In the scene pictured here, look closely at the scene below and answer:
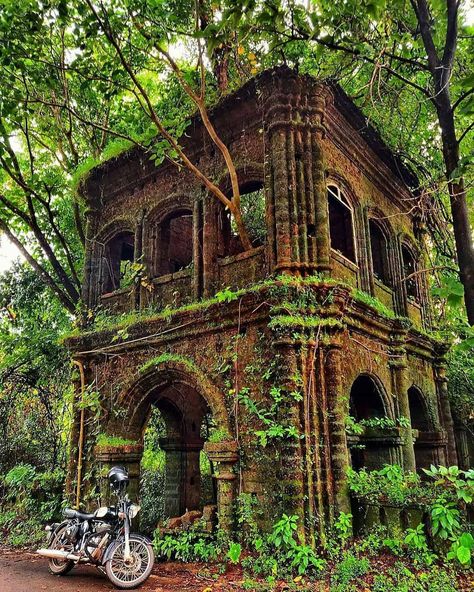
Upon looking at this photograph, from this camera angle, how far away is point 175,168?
10.2 metres

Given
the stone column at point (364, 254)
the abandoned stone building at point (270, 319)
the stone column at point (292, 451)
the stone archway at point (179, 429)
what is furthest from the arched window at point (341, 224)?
the stone archway at point (179, 429)

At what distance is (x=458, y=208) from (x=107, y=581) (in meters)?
6.92

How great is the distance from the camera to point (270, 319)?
7.50m

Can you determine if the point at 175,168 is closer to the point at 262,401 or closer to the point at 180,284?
the point at 180,284

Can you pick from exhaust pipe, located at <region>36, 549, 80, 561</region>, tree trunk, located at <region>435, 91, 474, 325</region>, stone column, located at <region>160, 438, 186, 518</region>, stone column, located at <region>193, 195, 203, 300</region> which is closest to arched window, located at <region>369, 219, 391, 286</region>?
stone column, located at <region>193, 195, 203, 300</region>

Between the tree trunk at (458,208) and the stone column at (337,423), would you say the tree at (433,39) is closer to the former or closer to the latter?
the tree trunk at (458,208)

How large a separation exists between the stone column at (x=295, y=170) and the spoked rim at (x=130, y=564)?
4.66 m

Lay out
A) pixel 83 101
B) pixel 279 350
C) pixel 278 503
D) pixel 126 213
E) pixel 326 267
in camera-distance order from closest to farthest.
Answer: pixel 278 503 < pixel 279 350 < pixel 326 267 < pixel 126 213 < pixel 83 101

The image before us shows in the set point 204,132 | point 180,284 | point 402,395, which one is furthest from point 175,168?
point 402,395

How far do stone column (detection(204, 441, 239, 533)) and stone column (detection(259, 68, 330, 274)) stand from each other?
3.00 m

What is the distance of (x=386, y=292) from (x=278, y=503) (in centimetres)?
577

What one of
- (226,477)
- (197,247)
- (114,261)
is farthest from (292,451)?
(114,261)

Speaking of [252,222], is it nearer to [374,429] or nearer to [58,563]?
[374,429]

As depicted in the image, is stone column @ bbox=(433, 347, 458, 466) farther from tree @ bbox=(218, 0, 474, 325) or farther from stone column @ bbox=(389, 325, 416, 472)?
tree @ bbox=(218, 0, 474, 325)
